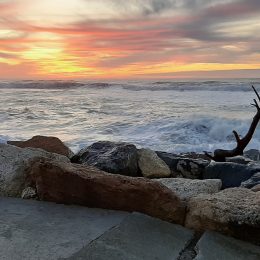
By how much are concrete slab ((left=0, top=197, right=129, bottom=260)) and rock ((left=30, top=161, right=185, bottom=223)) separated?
0.23ft

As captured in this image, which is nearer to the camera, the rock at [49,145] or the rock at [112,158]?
the rock at [112,158]

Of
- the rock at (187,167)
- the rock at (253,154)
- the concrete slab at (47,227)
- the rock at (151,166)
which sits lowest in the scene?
the rock at (253,154)

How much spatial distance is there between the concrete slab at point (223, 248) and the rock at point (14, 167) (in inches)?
54.8

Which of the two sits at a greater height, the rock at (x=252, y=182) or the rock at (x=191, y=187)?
the rock at (x=191, y=187)

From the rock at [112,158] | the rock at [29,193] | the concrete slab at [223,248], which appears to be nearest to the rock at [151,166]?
the rock at [112,158]

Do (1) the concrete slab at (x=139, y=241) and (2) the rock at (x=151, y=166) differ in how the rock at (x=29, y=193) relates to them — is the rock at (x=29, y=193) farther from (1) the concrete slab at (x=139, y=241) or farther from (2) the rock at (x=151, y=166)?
(2) the rock at (x=151, y=166)

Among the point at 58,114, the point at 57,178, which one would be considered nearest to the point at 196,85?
the point at 58,114

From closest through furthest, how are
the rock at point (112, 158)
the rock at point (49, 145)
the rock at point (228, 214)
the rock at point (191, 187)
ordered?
the rock at point (228, 214), the rock at point (191, 187), the rock at point (112, 158), the rock at point (49, 145)

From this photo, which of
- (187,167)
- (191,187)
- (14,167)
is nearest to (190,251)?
(191,187)

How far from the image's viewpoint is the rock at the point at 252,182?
4308 mm

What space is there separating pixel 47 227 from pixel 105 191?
0.45m

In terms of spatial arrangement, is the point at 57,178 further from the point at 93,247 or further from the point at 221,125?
the point at 221,125

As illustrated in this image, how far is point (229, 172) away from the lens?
483cm

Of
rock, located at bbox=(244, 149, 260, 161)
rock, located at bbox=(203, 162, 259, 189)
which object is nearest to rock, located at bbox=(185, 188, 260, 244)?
rock, located at bbox=(203, 162, 259, 189)
